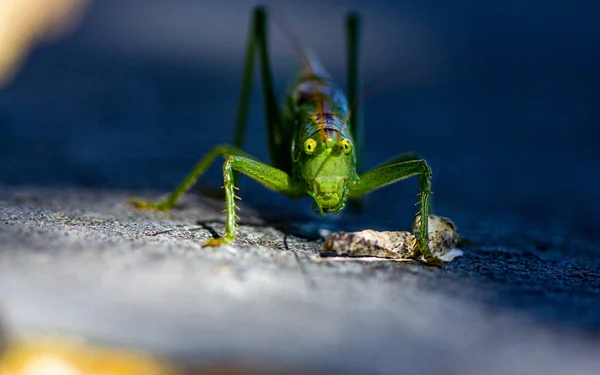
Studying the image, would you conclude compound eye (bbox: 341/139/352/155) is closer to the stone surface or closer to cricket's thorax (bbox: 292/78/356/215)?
cricket's thorax (bbox: 292/78/356/215)

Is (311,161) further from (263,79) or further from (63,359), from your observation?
(63,359)

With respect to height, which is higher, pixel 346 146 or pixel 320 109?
pixel 320 109

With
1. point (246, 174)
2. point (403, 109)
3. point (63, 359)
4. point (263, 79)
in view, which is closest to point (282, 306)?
point (63, 359)

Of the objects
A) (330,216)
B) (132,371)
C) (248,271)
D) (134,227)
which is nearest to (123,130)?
(330,216)

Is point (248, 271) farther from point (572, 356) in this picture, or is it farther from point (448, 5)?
point (448, 5)

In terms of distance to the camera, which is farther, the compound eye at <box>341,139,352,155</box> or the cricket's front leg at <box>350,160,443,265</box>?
the compound eye at <box>341,139,352,155</box>

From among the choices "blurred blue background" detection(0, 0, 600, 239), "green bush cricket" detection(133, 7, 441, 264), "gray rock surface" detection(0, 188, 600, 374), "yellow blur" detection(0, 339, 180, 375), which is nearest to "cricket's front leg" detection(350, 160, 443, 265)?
"green bush cricket" detection(133, 7, 441, 264)

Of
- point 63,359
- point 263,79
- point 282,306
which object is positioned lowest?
point 63,359

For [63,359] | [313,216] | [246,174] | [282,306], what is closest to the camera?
[63,359]
